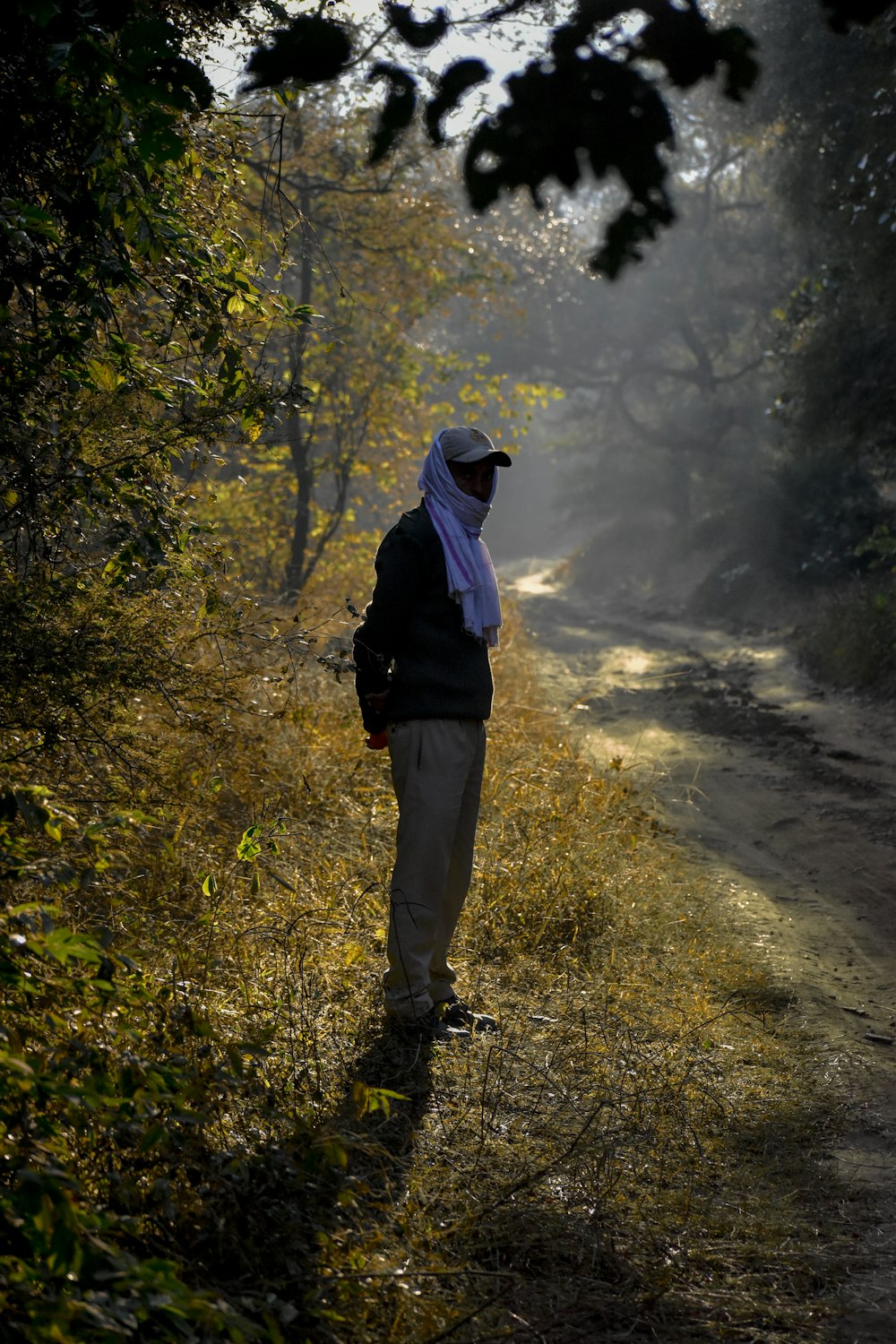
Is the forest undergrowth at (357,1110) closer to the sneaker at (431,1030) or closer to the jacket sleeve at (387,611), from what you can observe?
the sneaker at (431,1030)

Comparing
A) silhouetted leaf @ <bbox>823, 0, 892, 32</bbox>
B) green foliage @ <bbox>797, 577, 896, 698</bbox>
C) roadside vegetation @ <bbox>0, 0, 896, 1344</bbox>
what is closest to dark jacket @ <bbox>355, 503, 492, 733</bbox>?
roadside vegetation @ <bbox>0, 0, 896, 1344</bbox>

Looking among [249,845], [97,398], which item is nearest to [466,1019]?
[249,845]

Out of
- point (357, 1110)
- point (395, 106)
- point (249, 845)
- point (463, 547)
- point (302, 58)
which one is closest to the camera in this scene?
point (302, 58)

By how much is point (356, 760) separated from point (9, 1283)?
5153 millimetres

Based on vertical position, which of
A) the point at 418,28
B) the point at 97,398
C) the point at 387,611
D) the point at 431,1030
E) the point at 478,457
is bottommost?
the point at 431,1030

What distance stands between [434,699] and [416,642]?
0.22 metres

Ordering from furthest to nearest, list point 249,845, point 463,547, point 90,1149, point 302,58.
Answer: point 463,547
point 249,845
point 90,1149
point 302,58

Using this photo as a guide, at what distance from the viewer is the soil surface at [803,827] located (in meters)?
3.75

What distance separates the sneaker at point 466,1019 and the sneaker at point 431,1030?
0.06 meters

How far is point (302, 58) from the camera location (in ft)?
7.95

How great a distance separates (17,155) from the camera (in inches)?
146

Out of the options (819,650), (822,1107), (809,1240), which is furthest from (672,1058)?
(819,650)

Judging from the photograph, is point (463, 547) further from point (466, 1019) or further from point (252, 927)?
point (466, 1019)

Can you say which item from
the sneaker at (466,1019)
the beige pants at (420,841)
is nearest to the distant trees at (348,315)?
the beige pants at (420,841)
